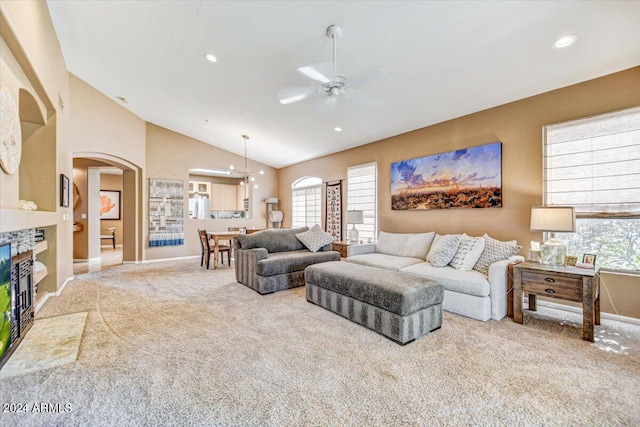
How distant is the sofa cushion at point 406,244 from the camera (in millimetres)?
4340

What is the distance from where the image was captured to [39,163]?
3912 mm

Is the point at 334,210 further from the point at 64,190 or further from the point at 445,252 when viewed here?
the point at 64,190

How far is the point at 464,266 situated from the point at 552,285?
2.82 feet

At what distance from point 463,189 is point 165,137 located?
A: 279 inches

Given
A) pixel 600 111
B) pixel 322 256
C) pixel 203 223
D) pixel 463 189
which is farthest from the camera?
pixel 203 223

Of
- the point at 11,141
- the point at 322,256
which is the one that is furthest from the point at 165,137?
the point at 322,256

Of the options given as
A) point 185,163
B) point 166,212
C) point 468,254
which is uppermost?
point 185,163

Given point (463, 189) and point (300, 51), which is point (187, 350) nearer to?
point (300, 51)

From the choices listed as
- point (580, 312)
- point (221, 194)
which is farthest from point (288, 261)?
point (221, 194)

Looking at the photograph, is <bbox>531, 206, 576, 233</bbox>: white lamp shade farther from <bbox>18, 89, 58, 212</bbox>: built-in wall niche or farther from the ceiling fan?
<bbox>18, 89, 58, 212</bbox>: built-in wall niche

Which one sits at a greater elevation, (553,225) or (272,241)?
(553,225)

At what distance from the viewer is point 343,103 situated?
4.51m

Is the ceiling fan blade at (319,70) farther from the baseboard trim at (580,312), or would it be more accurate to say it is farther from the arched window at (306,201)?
the arched window at (306,201)

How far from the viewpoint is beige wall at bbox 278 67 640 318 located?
3.12 metres
